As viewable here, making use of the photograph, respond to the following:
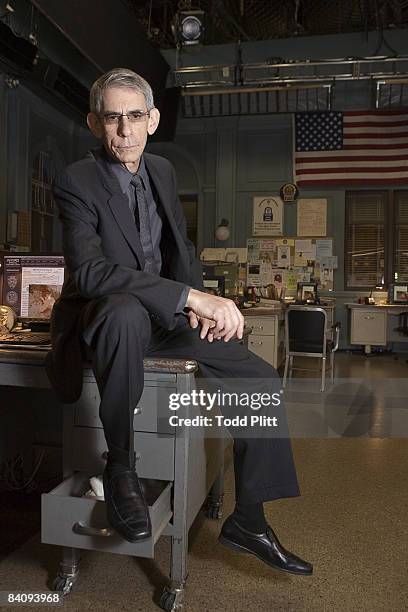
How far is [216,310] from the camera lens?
1.54 metres

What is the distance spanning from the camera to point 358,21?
26.3ft

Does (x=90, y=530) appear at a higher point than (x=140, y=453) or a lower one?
lower

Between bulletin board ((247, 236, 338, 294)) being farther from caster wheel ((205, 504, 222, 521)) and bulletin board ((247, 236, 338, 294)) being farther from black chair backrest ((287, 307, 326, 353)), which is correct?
caster wheel ((205, 504, 222, 521))

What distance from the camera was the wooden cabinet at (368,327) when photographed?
8.15 meters

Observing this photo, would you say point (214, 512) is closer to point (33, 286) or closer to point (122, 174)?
point (33, 286)

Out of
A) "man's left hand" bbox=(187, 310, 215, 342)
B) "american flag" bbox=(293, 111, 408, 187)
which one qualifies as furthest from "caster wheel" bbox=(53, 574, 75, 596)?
"american flag" bbox=(293, 111, 408, 187)

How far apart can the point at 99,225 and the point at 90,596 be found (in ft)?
3.79

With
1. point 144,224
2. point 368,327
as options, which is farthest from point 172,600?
point 368,327

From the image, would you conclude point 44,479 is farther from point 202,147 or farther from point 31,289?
point 202,147

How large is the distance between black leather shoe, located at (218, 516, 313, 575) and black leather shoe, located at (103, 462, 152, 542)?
0.39 metres

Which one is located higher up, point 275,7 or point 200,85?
point 275,7

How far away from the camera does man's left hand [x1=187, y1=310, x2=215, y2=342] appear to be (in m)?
1.60

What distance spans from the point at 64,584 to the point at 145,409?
0.63 meters

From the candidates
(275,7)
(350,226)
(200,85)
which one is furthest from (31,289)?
(350,226)
